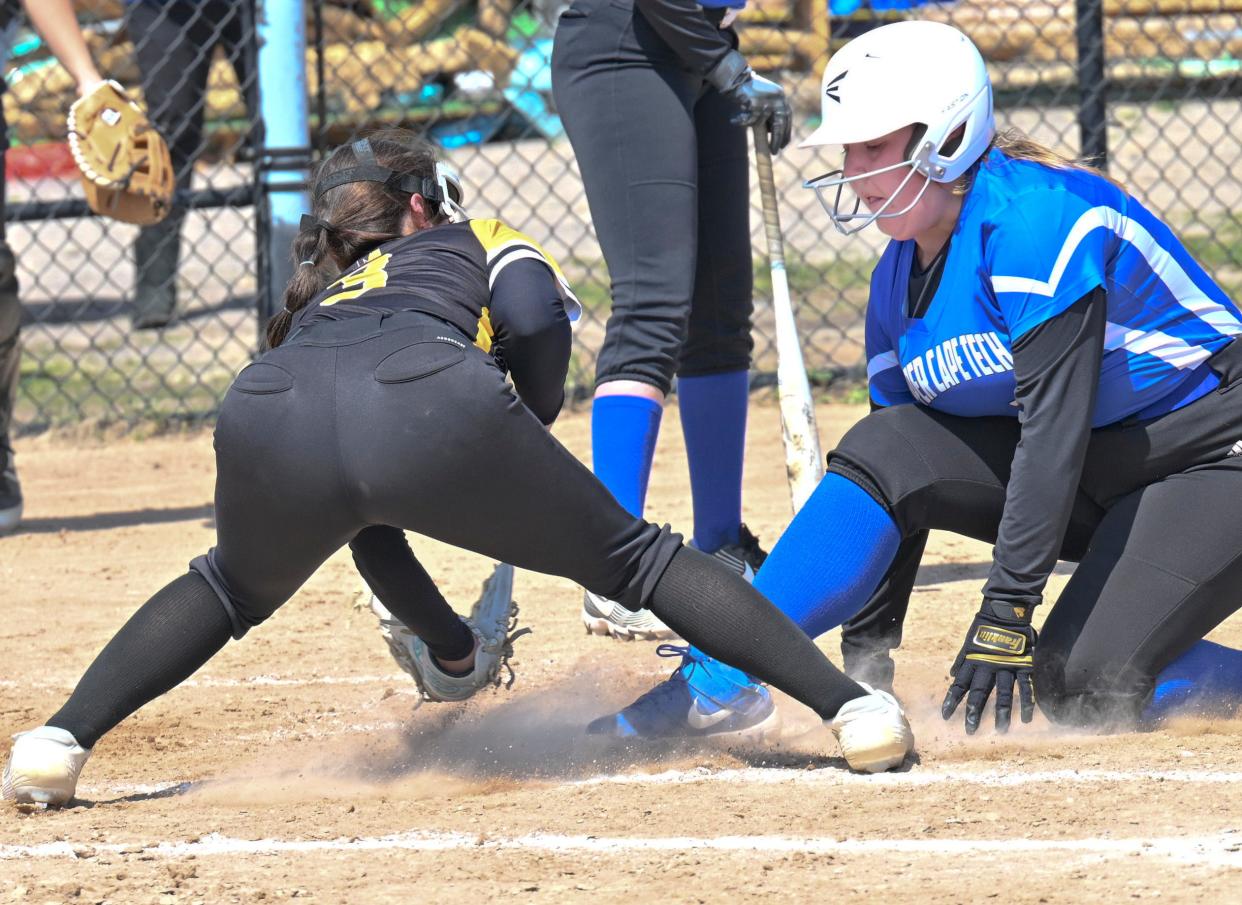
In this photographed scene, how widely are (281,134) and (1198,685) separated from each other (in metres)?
4.31

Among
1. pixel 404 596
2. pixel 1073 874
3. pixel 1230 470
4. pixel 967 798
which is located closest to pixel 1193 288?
pixel 1230 470

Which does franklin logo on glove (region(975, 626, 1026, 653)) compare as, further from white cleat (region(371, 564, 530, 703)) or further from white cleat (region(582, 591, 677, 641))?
white cleat (region(582, 591, 677, 641))

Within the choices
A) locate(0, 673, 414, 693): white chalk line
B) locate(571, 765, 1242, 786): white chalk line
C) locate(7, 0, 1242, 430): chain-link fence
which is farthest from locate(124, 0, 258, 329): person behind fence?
locate(571, 765, 1242, 786): white chalk line

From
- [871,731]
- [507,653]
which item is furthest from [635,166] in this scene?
[871,731]

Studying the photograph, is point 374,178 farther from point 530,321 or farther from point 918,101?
point 918,101

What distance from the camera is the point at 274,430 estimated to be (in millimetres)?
2541

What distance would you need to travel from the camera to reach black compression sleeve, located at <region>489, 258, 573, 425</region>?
2.77 m

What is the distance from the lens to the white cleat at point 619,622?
12.1 feet

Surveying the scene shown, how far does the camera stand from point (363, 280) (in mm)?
2785

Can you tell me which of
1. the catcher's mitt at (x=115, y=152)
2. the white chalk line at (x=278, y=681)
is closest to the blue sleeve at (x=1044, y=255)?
the white chalk line at (x=278, y=681)

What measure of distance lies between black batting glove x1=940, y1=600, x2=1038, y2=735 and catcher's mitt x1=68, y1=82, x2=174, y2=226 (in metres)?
3.03

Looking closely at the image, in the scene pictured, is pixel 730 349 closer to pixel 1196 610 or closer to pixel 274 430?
pixel 1196 610

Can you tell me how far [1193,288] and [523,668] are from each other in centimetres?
165

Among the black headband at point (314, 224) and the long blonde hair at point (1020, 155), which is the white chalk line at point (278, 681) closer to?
the black headband at point (314, 224)
